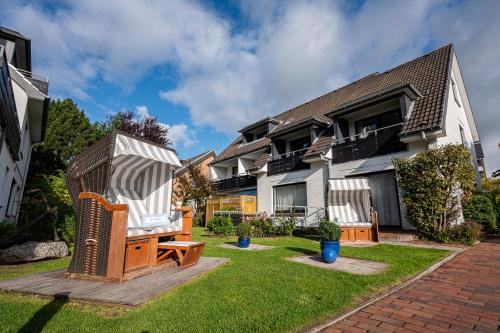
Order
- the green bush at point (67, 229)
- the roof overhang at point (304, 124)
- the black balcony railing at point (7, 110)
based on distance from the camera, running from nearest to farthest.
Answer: the black balcony railing at point (7, 110)
the green bush at point (67, 229)
the roof overhang at point (304, 124)

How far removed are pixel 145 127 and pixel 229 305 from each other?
22.7 meters

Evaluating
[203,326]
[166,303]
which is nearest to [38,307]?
[166,303]

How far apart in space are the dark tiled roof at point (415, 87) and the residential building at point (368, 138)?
2.0 inches

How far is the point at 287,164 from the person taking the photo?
17.8m

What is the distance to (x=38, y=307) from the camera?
354 centimetres

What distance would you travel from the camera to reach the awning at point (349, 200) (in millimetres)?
11797

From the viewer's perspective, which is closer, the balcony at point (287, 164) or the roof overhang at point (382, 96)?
the roof overhang at point (382, 96)

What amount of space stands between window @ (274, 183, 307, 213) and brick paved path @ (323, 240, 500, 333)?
10.7 metres

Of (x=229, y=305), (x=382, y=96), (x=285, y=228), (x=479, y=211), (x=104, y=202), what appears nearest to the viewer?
(x=229, y=305)

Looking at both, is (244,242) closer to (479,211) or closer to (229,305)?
(229,305)

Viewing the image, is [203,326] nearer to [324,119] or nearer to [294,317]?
[294,317]

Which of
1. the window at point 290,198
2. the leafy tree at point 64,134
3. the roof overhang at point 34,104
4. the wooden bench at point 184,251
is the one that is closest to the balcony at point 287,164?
the window at point 290,198

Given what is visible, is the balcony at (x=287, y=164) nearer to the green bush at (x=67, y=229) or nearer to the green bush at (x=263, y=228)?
the green bush at (x=263, y=228)

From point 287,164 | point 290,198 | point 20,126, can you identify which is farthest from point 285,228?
point 20,126
